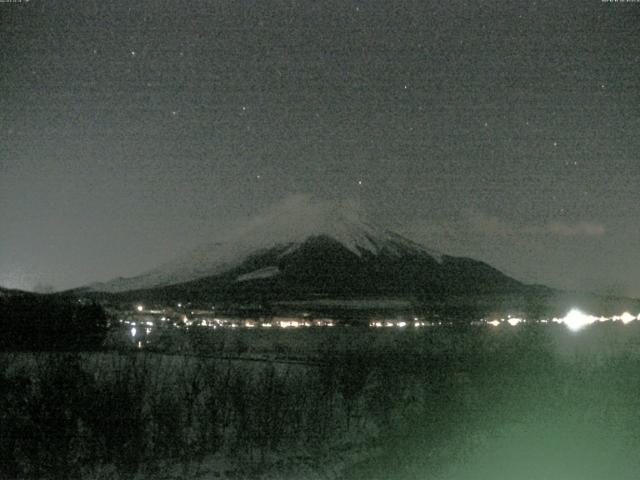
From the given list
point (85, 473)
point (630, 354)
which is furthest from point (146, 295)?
point (85, 473)

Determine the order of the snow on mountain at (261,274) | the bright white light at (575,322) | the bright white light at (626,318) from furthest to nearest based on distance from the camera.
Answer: the snow on mountain at (261,274) → the bright white light at (626,318) → the bright white light at (575,322)

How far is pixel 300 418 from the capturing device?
50.8 ft

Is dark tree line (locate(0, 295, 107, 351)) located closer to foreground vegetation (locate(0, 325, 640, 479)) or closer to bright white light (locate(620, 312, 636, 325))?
foreground vegetation (locate(0, 325, 640, 479))

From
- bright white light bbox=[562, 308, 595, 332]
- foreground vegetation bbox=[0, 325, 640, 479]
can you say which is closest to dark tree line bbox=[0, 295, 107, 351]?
foreground vegetation bbox=[0, 325, 640, 479]

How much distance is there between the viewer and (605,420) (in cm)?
1522

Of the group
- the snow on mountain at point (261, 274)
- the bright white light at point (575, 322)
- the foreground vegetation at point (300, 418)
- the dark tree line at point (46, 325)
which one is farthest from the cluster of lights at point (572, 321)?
the snow on mountain at point (261, 274)

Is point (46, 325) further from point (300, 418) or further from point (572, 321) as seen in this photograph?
point (572, 321)

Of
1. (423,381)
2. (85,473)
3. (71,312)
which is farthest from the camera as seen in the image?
(71,312)

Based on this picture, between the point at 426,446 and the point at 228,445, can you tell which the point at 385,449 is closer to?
the point at 426,446

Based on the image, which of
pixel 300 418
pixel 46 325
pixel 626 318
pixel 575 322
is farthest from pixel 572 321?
pixel 300 418

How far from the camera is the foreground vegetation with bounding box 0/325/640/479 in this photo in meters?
12.4

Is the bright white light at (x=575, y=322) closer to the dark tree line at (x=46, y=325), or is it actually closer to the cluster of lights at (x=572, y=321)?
the cluster of lights at (x=572, y=321)

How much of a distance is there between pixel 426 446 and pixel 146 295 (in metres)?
119

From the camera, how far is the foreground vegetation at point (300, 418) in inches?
488
